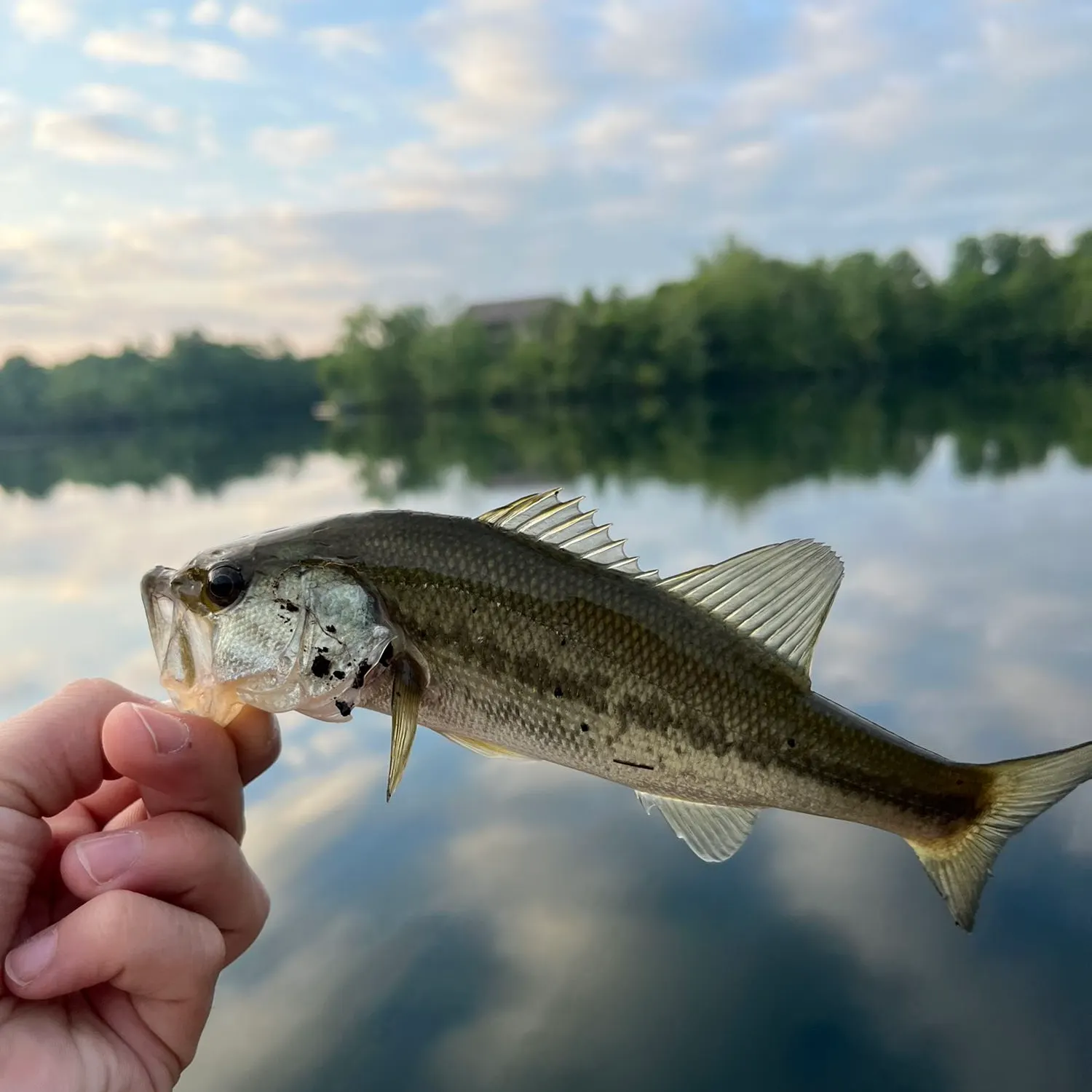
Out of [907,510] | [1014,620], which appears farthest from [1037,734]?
[907,510]

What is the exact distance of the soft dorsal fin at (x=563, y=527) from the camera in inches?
84.9

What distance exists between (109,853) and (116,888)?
0.09m

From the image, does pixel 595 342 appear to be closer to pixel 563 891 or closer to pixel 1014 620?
pixel 1014 620

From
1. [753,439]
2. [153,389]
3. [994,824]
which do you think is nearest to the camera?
[994,824]

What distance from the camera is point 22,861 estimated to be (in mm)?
2027

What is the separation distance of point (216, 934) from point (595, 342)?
220ft

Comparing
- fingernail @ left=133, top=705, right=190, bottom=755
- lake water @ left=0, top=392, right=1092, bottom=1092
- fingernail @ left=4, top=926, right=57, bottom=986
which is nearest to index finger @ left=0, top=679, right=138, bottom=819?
fingernail @ left=133, top=705, right=190, bottom=755

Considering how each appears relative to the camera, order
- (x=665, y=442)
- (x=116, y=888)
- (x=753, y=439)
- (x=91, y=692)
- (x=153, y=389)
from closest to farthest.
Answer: (x=116, y=888) → (x=91, y=692) → (x=753, y=439) → (x=665, y=442) → (x=153, y=389)

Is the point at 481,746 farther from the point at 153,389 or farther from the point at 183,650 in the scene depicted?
the point at 153,389

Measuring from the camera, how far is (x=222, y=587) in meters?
2.05

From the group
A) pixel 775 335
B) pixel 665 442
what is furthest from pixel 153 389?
pixel 665 442

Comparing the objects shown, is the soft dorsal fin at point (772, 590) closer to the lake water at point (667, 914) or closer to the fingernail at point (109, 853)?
the fingernail at point (109, 853)

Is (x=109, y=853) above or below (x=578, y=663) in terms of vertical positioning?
below

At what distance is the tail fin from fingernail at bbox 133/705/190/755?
2.01m
